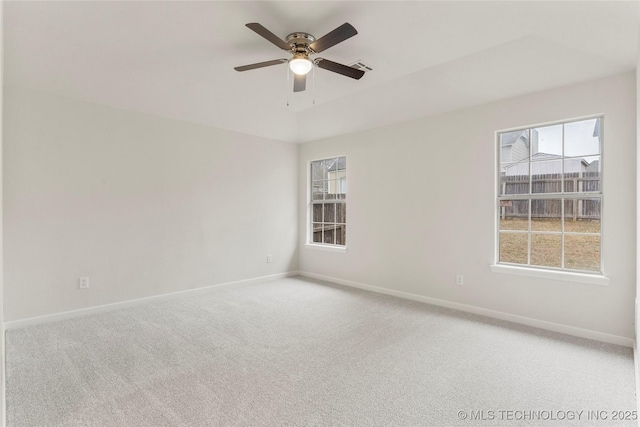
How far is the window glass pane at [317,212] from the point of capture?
19.2 ft

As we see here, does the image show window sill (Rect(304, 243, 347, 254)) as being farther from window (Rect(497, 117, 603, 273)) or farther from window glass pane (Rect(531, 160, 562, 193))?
window glass pane (Rect(531, 160, 562, 193))

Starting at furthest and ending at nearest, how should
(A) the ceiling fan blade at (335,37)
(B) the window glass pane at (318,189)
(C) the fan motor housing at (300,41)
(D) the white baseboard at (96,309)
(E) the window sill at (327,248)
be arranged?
(B) the window glass pane at (318,189) → (E) the window sill at (327,248) → (D) the white baseboard at (96,309) → (C) the fan motor housing at (300,41) → (A) the ceiling fan blade at (335,37)

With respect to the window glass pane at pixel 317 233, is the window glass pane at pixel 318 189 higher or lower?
higher

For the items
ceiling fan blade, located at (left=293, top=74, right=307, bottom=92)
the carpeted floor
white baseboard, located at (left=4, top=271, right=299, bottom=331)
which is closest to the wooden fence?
the carpeted floor

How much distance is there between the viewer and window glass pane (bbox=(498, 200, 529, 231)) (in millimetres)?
3600

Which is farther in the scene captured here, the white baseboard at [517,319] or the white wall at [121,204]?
the white wall at [121,204]

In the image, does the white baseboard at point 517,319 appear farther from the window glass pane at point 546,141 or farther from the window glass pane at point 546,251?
the window glass pane at point 546,141

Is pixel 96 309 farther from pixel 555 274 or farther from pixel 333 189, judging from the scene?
pixel 555 274

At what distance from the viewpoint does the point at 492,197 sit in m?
3.72

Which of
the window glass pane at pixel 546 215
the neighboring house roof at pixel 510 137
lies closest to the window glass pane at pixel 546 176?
the window glass pane at pixel 546 215

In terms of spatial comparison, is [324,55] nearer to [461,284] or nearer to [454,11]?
[454,11]

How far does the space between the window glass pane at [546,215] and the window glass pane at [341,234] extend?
8.60 feet

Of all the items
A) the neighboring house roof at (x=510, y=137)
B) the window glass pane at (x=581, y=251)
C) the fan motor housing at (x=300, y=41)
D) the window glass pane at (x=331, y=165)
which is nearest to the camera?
the fan motor housing at (x=300, y=41)

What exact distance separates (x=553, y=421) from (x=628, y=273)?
181cm
